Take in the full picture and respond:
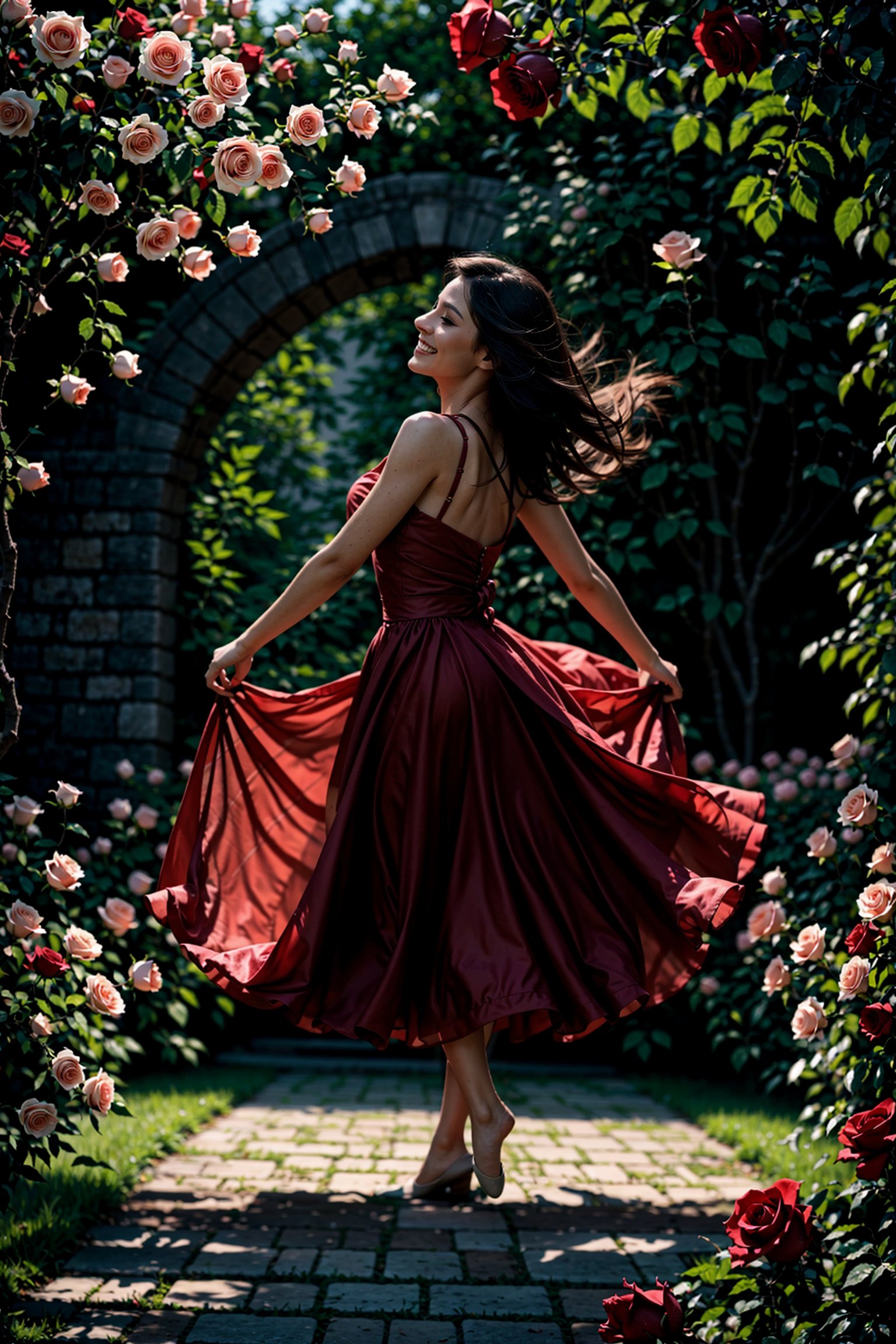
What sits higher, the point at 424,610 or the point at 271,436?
the point at 271,436

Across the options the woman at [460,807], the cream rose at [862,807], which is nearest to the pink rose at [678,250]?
the woman at [460,807]

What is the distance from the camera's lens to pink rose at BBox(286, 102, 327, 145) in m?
2.68

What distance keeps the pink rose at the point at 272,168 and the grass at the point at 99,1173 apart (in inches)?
79.6

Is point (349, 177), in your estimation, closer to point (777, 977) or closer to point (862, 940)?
point (862, 940)

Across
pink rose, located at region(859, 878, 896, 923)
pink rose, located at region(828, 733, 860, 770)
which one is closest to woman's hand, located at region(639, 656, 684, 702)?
pink rose, located at region(828, 733, 860, 770)

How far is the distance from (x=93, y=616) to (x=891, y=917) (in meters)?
3.76

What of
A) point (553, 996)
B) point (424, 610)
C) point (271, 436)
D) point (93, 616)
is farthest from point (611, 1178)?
point (271, 436)

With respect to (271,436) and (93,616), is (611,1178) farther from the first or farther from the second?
(271,436)

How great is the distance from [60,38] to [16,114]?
0.18 m

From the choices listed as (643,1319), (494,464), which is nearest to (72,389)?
(494,464)

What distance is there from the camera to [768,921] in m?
3.11

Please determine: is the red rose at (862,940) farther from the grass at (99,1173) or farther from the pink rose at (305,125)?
the pink rose at (305,125)

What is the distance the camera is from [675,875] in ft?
8.48

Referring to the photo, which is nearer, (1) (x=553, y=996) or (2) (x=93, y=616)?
(1) (x=553, y=996)
